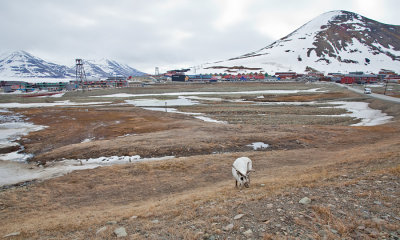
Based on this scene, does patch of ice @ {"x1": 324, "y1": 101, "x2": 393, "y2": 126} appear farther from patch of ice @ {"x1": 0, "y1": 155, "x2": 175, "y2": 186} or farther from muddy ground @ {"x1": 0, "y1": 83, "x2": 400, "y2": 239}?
patch of ice @ {"x1": 0, "y1": 155, "x2": 175, "y2": 186}

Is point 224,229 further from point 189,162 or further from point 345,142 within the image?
point 345,142

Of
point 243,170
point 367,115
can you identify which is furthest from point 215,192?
point 367,115

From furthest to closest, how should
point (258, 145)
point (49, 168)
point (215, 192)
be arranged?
point (258, 145) → point (49, 168) → point (215, 192)

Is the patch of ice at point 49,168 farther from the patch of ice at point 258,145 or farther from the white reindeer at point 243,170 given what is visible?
the white reindeer at point 243,170

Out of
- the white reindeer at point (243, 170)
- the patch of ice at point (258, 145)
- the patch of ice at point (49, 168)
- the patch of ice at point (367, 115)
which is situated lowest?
the patch of ice at point (49, 168)

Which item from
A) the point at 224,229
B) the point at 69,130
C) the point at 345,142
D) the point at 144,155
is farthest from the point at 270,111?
the point at 224,229

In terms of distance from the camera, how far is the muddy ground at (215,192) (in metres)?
6.51

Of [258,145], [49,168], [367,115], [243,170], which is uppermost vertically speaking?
[243,170]

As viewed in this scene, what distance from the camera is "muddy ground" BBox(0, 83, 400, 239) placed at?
21.4ft

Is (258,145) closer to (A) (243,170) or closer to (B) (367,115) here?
(A) (243,170)

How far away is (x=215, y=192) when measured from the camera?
10.6 m

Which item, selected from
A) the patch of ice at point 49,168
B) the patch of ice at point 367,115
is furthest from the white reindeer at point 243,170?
the patch of ice at point 367,115

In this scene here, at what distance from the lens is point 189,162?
17.2 metres

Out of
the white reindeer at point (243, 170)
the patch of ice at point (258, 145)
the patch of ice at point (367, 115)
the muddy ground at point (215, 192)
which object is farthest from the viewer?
the patch of ice at point (367, 115)
